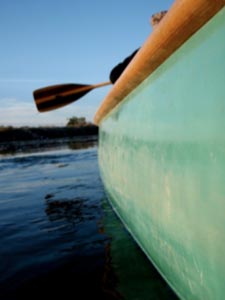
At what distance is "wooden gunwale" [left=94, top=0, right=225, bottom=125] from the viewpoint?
968 millimetres

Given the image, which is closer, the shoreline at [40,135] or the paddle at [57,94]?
the paddle at [57,94]

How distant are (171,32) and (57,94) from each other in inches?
156

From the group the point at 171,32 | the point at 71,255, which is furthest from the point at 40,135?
the point at 171,32

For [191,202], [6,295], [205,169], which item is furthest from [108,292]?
[205,169]

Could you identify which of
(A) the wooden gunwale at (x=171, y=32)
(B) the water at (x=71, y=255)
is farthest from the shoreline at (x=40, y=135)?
(A) the wooden gunwale at (x=171, y=32)

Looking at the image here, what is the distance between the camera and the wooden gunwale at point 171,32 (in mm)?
968

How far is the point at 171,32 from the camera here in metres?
1.18

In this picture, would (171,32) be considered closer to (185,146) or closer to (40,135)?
(185,146)

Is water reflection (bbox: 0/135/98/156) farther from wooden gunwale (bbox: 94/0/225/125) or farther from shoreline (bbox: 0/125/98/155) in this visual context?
wooden gunwale (bbox: 94/0/225/125)

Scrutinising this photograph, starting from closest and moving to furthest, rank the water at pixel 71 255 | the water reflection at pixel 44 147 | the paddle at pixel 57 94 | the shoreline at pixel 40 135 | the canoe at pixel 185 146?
1. the canoe at pixel 185 146
2. the water at pixel 71 255
3. the paddle at pixel 57 94
4. the water reflection at pixel 44 147
5. the shoreline at pixel 40 135

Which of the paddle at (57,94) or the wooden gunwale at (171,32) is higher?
the paddle at (57,94)

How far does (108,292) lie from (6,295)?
1.86ft

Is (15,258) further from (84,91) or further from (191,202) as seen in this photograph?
(84,91)

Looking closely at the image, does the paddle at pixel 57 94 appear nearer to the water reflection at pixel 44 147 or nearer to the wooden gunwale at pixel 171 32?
the wooden gunwale at pixel 171 32
